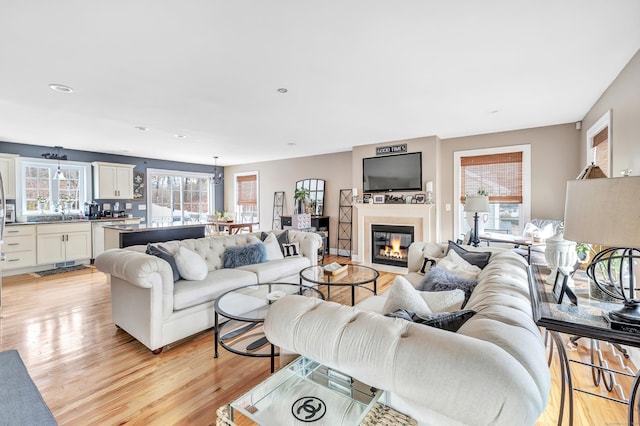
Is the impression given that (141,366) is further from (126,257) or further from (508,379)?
(508,379)

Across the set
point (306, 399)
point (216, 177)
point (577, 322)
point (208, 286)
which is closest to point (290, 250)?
point (208, 286)

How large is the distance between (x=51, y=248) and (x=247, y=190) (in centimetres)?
460

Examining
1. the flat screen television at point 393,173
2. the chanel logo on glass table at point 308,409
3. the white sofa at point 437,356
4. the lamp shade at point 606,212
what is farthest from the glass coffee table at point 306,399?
the flat screen television at point 393,173

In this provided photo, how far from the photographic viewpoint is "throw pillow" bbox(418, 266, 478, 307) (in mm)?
2131

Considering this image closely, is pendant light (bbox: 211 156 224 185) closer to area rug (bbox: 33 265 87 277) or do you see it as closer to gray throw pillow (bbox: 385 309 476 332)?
area rug (bbox: 33 265 87 277)

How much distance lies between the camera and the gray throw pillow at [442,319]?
1.23 m

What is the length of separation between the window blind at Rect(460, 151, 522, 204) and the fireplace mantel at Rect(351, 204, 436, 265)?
81 cm

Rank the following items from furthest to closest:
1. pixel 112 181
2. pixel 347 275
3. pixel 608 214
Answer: pixel 112 181 < pixel 347 275 < pixel 608 214

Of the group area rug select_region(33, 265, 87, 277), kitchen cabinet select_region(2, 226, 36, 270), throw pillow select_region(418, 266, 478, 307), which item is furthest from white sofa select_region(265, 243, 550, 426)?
kitchen cabinet select_region(2, 226, 36, 270)

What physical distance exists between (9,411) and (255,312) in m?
1.38

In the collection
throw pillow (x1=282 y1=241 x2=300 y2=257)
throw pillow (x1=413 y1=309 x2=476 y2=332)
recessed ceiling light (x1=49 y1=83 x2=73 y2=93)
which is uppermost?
recessed ceiling light (x1=49 y1=83 x2=73 y2=93)

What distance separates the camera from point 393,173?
5.56m

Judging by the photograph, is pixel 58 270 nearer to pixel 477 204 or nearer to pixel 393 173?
pixel 393 173

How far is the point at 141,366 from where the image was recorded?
2.31 metres
